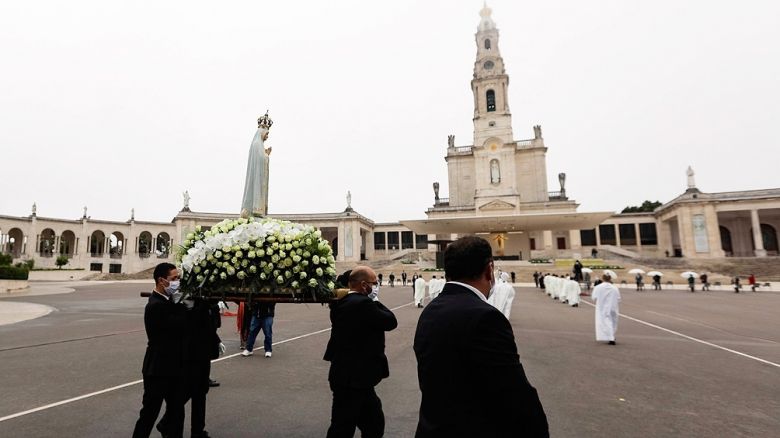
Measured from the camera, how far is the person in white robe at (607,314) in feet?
28.2

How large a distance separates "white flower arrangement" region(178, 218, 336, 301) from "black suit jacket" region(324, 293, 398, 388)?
25 centimetres

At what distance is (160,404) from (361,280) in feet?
6.88

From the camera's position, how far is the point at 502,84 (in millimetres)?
56844

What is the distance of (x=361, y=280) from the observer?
3.52m

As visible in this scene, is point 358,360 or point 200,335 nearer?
point 358,360

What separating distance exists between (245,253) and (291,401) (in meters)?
2.41

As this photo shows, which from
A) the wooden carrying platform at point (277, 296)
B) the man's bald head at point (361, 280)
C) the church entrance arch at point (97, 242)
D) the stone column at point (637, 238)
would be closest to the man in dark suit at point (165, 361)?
the wooden carrying platform at point (277, 296)

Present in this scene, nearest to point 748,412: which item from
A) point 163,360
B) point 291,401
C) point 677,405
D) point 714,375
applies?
point 677,405

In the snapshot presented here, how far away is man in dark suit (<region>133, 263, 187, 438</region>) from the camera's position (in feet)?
11.2

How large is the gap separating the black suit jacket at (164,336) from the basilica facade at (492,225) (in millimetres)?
40035

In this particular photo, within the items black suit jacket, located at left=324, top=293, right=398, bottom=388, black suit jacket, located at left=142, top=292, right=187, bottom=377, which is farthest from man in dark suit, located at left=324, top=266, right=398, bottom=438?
black suit jacket, located at left=142, top=292, right=187, bottom=377

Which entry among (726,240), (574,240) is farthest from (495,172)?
(726,240)

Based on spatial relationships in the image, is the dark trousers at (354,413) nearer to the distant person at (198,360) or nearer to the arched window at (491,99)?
the distant person at (198,360)

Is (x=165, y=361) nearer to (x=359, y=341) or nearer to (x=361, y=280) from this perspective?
(x=359, y=341)
